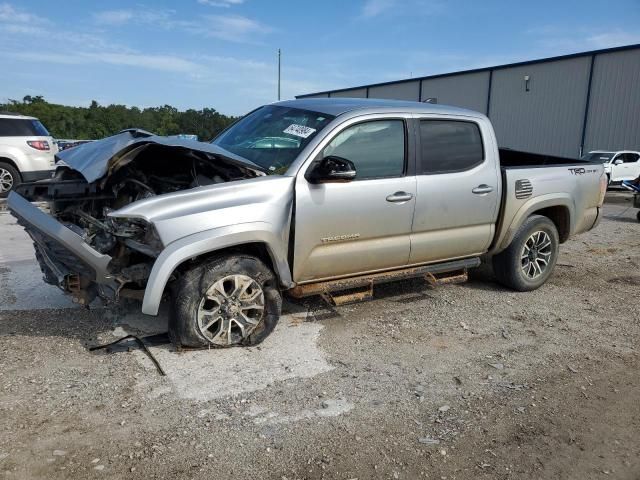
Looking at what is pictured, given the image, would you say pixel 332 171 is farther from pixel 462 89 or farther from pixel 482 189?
pixel 462 89

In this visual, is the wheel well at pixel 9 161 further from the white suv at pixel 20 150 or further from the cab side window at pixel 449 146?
the cab side window at pixel 449 146

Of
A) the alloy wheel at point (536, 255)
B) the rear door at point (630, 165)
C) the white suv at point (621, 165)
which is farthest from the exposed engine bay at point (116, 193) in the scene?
the rear door at point (630, 165)

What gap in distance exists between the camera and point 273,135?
4762 mm

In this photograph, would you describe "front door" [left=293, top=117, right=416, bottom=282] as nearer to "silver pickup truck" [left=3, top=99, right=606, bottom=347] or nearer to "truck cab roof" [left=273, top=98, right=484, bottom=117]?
"silver pickup truck" [left=3, top=99, right=606, bottom=347]

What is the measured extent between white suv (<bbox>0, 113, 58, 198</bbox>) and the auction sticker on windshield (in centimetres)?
888

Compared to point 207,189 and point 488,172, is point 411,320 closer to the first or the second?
point 488,172

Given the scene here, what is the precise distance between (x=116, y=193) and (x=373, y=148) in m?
2.17

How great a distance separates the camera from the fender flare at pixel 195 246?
3.66 m

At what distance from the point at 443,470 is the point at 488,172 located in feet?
10.6

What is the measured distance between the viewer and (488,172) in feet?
17.3

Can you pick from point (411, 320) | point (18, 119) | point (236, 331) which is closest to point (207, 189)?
point (236, 331)

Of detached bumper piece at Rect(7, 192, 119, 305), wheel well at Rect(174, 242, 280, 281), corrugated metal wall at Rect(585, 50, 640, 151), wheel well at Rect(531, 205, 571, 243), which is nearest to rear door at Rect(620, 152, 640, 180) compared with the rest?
corrugated metal wall at Rect(585, 50, 640, 151)

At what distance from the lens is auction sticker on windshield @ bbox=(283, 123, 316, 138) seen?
4461 mm

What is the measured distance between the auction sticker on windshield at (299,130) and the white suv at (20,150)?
8.88 m
